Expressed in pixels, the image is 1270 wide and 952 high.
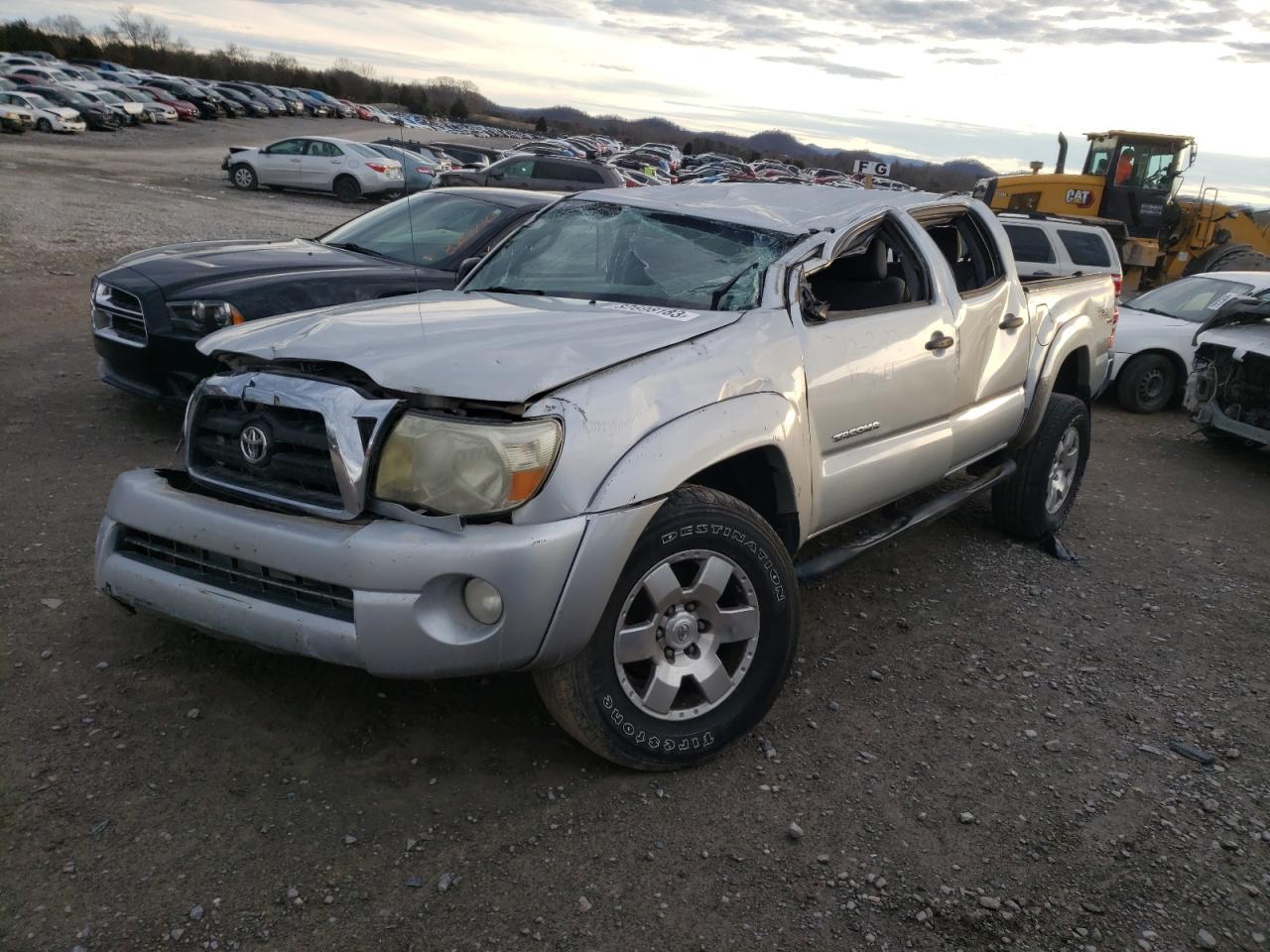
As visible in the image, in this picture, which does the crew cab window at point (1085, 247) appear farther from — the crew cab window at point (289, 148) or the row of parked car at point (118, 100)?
the crew cab window at point (289, 148)

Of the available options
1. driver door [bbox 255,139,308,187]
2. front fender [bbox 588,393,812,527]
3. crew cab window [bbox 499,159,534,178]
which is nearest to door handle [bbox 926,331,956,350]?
front fender [bbox 588,393,812,527]

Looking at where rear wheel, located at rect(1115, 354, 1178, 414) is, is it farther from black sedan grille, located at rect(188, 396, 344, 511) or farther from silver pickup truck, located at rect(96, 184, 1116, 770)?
black sedan grille, located at rect(188, 396, 344, 511)

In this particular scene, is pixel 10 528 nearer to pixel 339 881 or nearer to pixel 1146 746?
pixel 339 881

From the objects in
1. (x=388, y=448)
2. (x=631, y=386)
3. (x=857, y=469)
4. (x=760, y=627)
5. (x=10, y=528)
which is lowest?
(x=10, y=528)

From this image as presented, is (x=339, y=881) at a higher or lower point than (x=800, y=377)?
lower

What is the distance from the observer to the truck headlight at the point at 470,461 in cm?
268

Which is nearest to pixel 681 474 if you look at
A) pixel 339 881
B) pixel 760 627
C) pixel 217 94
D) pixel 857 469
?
pixel 760 627

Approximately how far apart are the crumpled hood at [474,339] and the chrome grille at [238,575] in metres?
0.62

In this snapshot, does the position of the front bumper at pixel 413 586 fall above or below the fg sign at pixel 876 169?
below

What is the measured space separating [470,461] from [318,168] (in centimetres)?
2421

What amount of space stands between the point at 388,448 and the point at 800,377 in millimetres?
1510

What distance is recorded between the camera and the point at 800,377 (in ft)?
11.5

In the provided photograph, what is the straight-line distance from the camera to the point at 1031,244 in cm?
1183

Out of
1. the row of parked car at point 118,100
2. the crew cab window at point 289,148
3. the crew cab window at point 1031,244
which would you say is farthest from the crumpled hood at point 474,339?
the row of parked car at point 118,100
